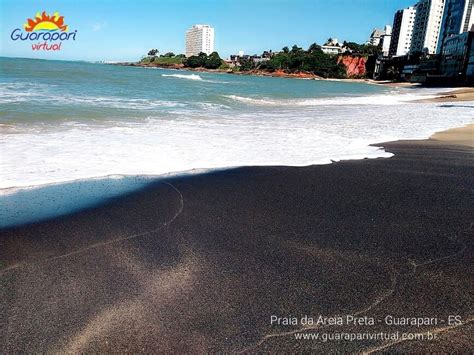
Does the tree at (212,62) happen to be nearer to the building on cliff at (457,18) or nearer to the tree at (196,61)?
the tree at (196,61)

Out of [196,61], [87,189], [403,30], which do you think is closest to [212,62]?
[196,61]

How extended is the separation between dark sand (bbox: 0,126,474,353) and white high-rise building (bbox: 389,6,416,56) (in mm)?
172774

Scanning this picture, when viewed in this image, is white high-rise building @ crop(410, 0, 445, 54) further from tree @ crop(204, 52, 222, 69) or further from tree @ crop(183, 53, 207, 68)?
tree @ crop(183, 53, 207, 68)

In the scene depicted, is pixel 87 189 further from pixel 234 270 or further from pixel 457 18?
pixel 457 18

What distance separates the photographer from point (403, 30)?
15462 centimetres

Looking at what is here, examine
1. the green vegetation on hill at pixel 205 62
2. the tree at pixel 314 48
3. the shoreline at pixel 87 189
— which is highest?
the tree at pixel 314 48

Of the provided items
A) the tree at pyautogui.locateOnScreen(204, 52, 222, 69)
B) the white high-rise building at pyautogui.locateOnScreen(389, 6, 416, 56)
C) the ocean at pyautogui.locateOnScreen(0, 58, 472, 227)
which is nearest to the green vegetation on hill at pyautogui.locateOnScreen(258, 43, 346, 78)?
the tree at pyautogui.locateOnScreen(204, 52, 222, 69)

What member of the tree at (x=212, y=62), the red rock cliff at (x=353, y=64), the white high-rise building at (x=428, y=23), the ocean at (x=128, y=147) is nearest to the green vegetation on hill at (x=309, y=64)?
the red rock cliff at (x=353, y=64)

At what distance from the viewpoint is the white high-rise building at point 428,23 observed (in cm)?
13238

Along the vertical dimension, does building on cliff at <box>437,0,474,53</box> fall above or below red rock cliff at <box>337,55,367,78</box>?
above

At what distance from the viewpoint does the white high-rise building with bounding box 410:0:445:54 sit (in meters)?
132

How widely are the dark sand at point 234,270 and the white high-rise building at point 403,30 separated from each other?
173 metres

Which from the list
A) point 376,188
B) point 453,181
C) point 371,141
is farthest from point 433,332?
point 371,141

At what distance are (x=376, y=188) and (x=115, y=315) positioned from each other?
14.3ft
